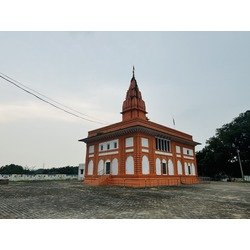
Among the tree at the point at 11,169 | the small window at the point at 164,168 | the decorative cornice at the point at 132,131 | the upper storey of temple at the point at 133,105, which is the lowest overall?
the small window at the point at 164,168

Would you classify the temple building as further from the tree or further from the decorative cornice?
the tree

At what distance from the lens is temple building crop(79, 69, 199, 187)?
2678 centimetres

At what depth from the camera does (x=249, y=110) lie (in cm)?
5222

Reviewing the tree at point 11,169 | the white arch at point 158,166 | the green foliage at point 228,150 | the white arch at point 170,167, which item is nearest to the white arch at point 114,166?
the white arch at point 158,166

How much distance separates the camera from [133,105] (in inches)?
1320

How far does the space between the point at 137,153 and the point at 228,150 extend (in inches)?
1327

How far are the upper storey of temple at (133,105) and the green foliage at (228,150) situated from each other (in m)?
26.9

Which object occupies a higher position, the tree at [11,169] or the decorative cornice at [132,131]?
the decorative cornice at [132,131]

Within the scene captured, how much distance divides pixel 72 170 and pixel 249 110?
5907 centimetres

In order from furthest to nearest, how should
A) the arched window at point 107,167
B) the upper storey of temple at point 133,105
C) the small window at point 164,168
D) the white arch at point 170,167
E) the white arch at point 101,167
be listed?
the upper storey of temple at point 133,105 → the white arch at point 170,167 → the white arch at point 101,167 → the small window at point 164,168 → the arched window at point 107,167

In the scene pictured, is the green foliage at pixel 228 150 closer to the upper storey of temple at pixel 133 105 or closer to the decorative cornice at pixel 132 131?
the decorative cornice at pixel 132 131

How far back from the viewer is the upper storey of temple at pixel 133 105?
3341 centimetres

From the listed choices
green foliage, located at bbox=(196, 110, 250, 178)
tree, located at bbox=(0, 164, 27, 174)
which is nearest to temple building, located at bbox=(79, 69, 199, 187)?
green foliage, located at bbox=(196, 110, 250, 178)

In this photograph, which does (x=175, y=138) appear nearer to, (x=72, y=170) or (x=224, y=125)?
(x=224, y=125)
